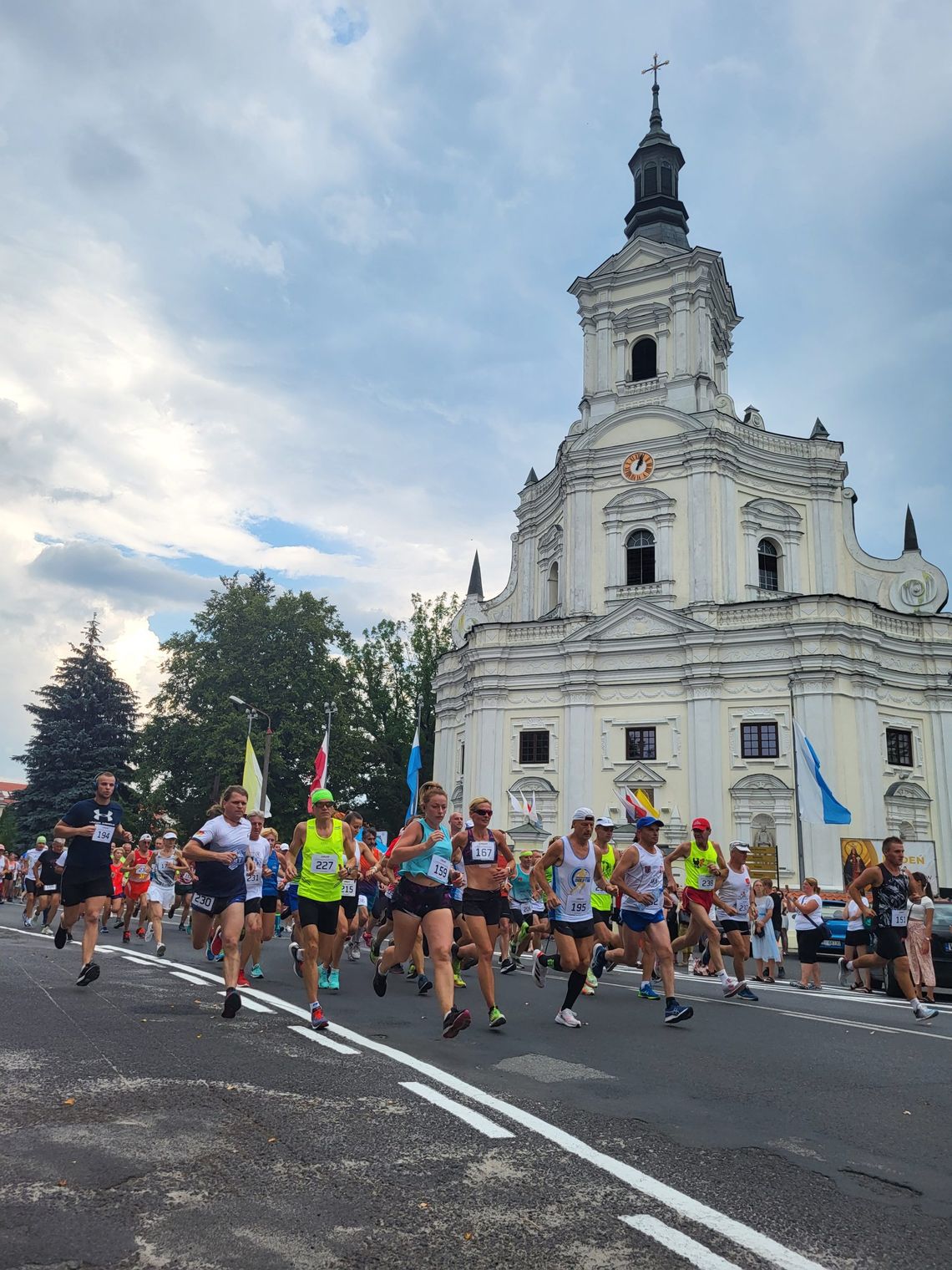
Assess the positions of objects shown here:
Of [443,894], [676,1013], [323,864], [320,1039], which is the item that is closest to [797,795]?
[676,1013]

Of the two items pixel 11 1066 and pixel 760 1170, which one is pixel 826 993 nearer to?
pixel 760 1170

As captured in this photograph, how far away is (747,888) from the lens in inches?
539

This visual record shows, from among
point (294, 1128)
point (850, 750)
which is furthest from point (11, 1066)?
point (850, 750)

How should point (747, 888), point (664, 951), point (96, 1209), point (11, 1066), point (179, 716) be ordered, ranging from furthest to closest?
point (179, 716), point (747, 888), point (664, 951), point (11, 1066), point (96, 1209)

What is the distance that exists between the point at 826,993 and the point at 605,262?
38.0m

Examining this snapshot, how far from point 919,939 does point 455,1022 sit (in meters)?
6.86

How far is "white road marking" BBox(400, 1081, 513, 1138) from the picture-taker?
5034 millimetres

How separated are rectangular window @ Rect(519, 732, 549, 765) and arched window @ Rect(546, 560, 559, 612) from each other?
6.73 m

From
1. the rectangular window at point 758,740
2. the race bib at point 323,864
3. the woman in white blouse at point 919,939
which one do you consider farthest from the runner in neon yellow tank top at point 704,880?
the rectangular window at point 758,740

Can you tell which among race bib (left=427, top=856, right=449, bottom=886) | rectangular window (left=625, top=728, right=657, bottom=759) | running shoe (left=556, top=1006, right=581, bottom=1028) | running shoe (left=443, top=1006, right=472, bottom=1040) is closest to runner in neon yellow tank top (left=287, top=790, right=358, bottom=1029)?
race bib (left=427, top=856, right=449, bottom=886)

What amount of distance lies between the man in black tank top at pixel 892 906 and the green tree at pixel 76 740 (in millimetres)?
43518

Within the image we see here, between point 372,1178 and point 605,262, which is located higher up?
point 605,262

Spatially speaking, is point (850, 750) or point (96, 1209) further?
point (850, 750)

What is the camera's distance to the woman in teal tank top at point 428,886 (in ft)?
26.6
